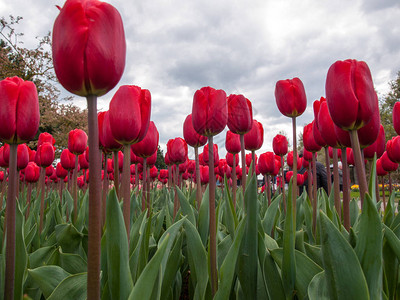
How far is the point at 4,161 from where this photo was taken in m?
2.46

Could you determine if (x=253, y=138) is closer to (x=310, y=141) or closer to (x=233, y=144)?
(x=233, y=144)

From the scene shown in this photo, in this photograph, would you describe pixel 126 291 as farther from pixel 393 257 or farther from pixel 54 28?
pixel 393 257

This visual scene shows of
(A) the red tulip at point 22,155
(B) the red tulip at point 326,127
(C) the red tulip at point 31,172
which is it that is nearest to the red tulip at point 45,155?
(A) the red tulip at point 22,155

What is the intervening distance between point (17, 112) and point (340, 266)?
120 centimetres

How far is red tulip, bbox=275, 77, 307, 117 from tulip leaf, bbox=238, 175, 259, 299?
33.3 inches

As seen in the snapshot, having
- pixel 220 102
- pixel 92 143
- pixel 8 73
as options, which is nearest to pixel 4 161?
pixel 220 102

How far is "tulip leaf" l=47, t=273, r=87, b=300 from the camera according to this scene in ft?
3.05

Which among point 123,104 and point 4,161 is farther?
point 4,161

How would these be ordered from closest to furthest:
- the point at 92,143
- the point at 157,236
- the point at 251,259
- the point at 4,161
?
the point at 92,143 < the point at 251,259 < the point at 157,236 < the point at 4,161

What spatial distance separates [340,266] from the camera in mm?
796

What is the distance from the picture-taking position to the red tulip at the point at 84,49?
2.29 ft

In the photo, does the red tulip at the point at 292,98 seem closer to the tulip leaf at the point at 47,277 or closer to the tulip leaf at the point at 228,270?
the tulip leaf at the point at 228,270

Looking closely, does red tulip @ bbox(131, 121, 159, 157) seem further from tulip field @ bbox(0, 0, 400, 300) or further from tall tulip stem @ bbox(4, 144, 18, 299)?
tall tulip stem @ bbox(4, 144, 18, 299)

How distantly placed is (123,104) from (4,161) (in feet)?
6.34
